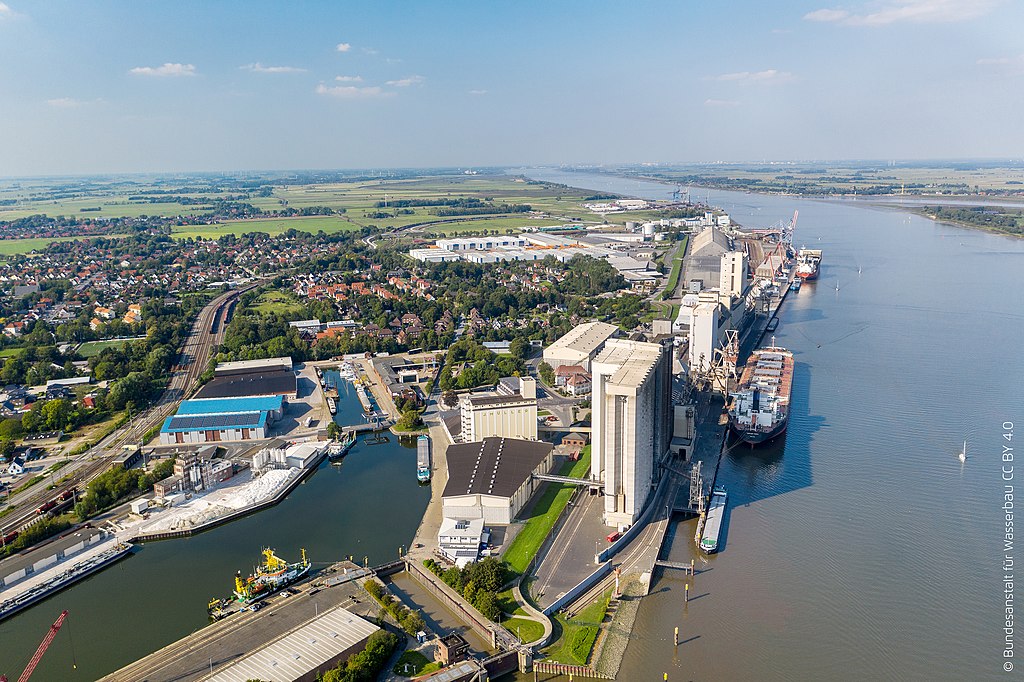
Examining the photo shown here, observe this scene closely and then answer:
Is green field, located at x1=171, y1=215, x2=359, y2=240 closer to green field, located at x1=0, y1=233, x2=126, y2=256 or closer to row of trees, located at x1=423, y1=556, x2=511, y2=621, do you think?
green field, located at x1=0, y1=233, x2=126, y2=256

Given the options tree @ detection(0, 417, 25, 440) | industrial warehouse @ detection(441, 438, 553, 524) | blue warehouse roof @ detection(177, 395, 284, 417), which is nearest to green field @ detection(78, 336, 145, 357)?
tree @ detection(0, 417, 25, 440)

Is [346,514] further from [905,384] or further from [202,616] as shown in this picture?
[905,384]

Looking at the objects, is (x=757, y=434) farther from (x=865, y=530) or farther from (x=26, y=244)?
(x=26, y=244)

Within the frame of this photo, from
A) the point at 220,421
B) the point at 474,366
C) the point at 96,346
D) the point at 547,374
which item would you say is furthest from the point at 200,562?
the point at 96,346

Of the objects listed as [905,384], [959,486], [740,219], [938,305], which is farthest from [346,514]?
[740,219]

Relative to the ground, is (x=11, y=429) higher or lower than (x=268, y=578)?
higher

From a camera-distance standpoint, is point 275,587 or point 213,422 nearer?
point 275,587

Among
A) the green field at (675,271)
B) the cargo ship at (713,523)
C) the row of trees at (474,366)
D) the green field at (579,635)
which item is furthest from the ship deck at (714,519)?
the green field at (675,271)

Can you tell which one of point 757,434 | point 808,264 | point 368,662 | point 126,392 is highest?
point 808,264
